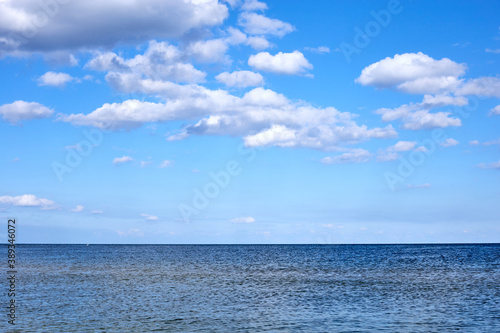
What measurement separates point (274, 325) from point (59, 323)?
15011mm

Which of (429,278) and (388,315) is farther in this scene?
(429,278)

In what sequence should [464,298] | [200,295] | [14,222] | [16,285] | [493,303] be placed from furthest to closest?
[16,285]
[200,295]
[464,298]
[493,303]
[14,222]

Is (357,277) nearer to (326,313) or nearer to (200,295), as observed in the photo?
(200,295)

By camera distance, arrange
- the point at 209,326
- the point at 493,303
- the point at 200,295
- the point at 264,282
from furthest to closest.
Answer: the point at 264,282
the point at 200,295
the point at 493,303
the point at 209,326

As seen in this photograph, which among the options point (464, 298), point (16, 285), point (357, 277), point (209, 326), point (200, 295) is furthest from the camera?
point (357, 277)

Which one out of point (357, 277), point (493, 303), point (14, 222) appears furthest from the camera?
point (357, 277)

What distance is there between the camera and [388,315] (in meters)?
36.8

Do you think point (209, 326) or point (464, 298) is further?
point (464, 298)

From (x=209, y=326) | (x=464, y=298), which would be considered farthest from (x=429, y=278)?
(x=209, y=326)

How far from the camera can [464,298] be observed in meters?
45.6

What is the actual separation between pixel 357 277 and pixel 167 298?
3250cm

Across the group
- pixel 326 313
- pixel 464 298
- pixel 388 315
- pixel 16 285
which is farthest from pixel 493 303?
pixel 16 285

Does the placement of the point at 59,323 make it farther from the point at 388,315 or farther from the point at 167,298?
the point at 388,315

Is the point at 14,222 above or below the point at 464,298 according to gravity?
above
